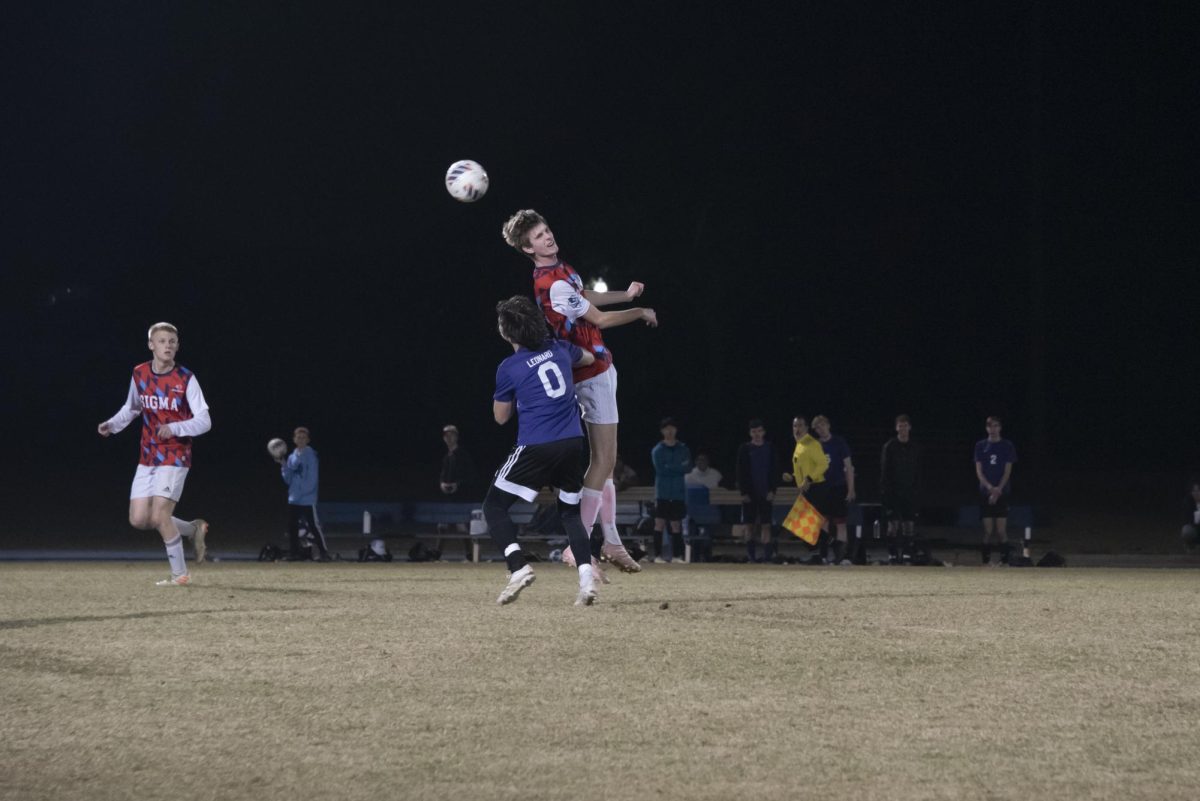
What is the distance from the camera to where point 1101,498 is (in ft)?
121

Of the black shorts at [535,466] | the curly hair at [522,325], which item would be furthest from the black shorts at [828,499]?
the curly hair at [522,325]

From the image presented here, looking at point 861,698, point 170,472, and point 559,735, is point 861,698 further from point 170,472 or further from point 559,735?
point 170,472

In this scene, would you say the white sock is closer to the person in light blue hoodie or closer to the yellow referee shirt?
the person in light blue hoodie

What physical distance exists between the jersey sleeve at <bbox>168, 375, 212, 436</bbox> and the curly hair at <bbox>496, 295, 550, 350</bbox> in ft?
13.9

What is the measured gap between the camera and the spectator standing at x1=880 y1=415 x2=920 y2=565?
20172 millimetres

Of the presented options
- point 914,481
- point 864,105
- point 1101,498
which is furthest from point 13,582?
point 864,105

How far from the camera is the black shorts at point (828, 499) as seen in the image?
65.4ft

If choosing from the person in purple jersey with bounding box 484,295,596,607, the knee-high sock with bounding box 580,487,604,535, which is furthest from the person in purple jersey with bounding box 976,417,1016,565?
the person in purple jersey with bounding box 484,295,596,607

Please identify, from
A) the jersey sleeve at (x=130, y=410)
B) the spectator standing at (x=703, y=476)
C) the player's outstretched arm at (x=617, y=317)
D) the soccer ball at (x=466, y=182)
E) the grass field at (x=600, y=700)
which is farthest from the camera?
the spectator standing at (x=703, y=476)

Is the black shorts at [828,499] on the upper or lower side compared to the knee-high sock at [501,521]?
upper

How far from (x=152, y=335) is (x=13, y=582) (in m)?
2.79

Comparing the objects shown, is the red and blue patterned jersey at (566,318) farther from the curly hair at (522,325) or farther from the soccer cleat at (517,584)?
the soccer cleat at (517,584)

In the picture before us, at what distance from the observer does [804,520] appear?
19.8 meters

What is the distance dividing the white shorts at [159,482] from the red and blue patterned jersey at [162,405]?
0.06 m
